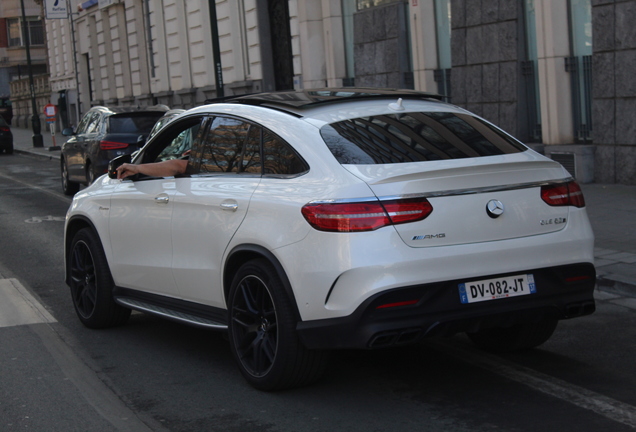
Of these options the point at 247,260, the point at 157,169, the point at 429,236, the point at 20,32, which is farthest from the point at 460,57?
the point at 20,32

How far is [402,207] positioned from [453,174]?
15.1 inches

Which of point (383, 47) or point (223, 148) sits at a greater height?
point (383, 47)

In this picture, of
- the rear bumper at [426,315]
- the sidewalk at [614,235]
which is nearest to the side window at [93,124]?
the sidewalk at [614,235]

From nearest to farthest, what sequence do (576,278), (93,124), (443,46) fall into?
(576,278) < (93,124) < (443,46)

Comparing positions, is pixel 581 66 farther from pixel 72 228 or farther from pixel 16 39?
pixel 16 39

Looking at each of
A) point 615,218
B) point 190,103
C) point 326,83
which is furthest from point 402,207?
point 190,103

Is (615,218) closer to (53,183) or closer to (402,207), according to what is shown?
(402,207)

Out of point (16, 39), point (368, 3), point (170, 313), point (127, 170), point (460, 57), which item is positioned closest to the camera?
point (170, 313)

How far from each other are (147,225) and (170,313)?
0.63 meters

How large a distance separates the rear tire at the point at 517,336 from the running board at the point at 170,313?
5.66ft

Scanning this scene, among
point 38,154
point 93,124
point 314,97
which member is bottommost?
point 38,154

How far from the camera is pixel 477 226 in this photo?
4.95 metres

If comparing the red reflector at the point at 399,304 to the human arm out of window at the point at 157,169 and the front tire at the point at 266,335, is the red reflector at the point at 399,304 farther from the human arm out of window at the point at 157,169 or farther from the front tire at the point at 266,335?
the human arm out of window at the point at 157,169

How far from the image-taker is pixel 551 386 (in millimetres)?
5250
